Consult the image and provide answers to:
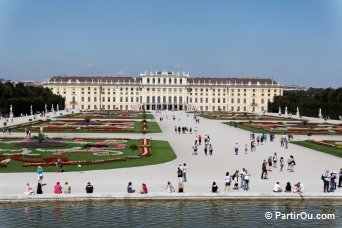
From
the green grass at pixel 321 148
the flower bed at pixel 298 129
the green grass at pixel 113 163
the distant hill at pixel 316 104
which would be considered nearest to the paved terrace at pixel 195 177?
the green grass at pixel 113 163

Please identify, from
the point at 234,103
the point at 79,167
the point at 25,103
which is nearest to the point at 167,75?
the point at 234,103

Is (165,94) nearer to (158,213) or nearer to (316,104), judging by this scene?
(316,104)

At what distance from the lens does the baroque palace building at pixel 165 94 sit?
439 feet

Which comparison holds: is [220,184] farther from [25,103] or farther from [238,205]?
[25,103]

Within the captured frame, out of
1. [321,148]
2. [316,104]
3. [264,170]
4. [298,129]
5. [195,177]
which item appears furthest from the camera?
[316,104]

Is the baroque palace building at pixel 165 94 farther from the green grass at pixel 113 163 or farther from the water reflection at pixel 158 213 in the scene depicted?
the water reflection at pixel 158 213

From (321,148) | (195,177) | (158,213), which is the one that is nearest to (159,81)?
(321,148)

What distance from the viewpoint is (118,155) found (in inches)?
1077

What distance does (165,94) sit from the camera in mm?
136125

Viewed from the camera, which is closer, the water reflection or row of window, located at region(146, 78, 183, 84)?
the water reflection

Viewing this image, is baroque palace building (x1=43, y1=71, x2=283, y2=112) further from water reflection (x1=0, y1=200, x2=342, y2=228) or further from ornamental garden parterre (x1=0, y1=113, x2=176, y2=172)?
water reflection (x1=0, y1=200, x2=342, y2=228)

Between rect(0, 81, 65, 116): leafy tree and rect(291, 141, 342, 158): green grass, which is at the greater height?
rect(0, 81, 65, 116): leafy tree

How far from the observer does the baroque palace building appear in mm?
133750

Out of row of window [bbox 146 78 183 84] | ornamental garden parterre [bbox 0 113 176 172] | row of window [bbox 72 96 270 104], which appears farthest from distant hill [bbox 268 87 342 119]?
ornamental garden parterre [bbox 0 113 176 172]
